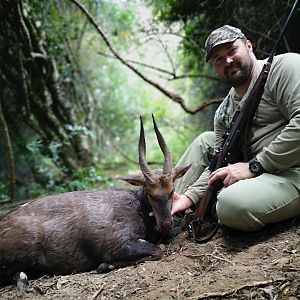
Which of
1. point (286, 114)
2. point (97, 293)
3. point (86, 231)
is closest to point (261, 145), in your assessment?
point (286, 114)

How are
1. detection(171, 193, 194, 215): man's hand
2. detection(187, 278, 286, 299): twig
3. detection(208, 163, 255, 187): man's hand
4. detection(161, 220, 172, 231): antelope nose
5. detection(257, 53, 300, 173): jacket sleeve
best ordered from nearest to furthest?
detection(187, 278, 286, 299): twig, detection(257, 53, 300, 173): jacket sleeve, detection(208, 163, 255, 187): man's hand, detection(161, 220, 172, 231): antelope nose, detection(171, 193, 194, 215): man's hand

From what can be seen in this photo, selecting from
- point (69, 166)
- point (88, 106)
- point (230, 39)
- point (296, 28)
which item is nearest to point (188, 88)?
point (88, 106)

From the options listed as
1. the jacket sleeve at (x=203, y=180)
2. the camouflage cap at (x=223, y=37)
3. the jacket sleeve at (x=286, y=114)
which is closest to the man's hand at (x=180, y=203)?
the jacket sleeve at (x=203, y=180)

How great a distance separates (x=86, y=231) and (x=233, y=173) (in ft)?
5.19

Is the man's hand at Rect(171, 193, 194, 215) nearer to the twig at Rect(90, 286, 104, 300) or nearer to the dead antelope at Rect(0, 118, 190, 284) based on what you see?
the dead antelope at Rect(0, 118, 190, 284)

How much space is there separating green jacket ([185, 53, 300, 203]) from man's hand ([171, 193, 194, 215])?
84 cm

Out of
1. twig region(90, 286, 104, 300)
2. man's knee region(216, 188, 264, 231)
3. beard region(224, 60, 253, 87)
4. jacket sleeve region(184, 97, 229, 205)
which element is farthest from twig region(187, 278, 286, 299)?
beard region(224, 60, 253, 87)

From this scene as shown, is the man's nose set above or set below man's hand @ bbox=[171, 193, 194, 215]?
above

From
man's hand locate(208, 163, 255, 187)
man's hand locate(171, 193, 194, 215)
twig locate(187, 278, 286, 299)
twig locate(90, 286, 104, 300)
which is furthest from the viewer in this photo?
man's hand locate(171, 193, 194, 215)

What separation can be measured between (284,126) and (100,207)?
6.66 feet

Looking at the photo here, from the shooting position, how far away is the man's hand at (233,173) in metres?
3.98

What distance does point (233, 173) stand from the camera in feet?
13.1

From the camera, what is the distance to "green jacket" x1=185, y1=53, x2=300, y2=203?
3.71 metres

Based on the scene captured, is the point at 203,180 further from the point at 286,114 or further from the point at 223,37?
the point at 223,37
